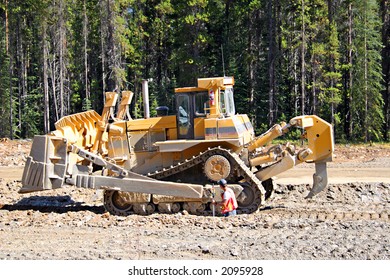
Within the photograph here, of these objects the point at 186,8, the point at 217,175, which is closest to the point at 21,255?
the point at 217,175

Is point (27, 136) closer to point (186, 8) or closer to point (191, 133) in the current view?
point (186, 8)

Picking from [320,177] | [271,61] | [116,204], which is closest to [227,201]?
[320,177]

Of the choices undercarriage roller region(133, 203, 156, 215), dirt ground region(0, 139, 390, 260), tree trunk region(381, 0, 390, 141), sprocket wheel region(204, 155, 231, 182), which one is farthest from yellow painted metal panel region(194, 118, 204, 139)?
tree trunk region(381, 0, 390, 141)

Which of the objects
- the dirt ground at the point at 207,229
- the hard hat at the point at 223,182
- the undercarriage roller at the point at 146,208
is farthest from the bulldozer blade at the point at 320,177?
the undercarriage roller at the point at 146,208

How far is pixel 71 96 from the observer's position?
5894 centimetres

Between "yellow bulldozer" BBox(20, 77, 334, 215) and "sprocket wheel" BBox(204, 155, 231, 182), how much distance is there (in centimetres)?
3

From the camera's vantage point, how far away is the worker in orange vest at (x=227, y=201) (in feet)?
50.5

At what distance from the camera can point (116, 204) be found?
55.6 ft

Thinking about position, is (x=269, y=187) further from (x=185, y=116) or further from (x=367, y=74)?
(x=367, y=74)

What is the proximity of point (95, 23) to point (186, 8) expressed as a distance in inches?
612

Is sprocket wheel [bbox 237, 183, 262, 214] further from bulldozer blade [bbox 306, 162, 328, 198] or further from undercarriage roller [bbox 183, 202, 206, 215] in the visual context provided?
bulldozer blade [bbox 306, 162, 328, 198]

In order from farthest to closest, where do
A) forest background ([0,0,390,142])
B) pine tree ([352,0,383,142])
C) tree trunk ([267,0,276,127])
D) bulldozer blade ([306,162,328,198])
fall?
1. tree trunk ([267,0,276,127])
2. forest background ([0,0,390,142])
3. pine tree ([352,0,383,142])
4. bulldozer blade ([306,162,328,198])

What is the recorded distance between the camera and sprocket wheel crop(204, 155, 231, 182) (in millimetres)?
15914

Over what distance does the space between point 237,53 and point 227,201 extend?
3639 centimetres
